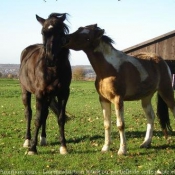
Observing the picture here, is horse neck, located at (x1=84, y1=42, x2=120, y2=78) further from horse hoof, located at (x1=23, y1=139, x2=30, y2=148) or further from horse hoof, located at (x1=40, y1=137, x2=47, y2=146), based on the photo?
horse hoof, located at (x1=23, y1=139, x2=30, y2=148)

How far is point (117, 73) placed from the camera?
21.1 feet

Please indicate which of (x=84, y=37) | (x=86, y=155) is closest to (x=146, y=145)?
(x=86, y=155)

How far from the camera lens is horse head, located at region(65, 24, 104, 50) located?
6.30 meters

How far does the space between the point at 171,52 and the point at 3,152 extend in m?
19.1

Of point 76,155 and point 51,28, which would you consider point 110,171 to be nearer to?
point 76,155

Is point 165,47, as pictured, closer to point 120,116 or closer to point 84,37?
point 120,116

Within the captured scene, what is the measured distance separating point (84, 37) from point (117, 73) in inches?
38.3

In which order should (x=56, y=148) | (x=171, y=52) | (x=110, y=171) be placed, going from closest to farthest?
(x=110, y=171)
(x=56, y=148)
(x=171, y=52)

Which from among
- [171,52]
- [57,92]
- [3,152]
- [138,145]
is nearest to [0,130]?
[3,152]

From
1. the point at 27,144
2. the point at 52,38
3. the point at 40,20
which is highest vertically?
the point at 40,20

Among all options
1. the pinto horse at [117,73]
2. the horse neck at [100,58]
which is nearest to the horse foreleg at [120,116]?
the pinto horse at [117,73]

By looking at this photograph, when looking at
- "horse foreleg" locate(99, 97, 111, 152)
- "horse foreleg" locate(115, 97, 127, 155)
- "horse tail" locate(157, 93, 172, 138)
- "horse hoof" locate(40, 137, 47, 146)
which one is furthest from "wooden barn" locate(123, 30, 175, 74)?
"horse foreleg" locate(115, 97, 127, 155)

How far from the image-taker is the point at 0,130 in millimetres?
9703

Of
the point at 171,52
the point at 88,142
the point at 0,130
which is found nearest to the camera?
the point at 88,142
